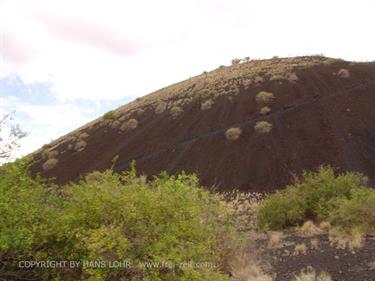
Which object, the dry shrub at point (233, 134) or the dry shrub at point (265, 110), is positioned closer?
the dry shrub at point (233, 134)

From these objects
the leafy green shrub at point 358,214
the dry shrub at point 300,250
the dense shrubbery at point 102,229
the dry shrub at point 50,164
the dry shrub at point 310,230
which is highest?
the dry shrub at point 50,164

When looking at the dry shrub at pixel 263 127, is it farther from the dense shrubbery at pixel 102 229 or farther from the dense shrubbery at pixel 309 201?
the dense shrubbery at pixel 102 229

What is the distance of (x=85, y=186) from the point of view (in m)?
7.71

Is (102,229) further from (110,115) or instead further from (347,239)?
(110,115)

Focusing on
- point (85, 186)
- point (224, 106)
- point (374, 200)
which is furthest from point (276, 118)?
point (85, 186)

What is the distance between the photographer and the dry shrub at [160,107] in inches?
2051

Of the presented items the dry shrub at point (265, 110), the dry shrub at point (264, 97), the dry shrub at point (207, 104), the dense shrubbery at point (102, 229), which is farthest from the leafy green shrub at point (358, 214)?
the dry shrub at point (207, 104)

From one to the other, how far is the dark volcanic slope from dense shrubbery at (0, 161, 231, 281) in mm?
26963

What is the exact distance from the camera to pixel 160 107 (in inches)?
2084

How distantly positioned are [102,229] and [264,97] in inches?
1591

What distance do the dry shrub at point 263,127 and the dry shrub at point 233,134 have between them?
1.46 metres

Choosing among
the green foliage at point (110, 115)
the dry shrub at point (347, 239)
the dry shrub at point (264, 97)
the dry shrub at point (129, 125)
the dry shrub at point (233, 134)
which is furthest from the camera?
the green foliage at point (110, 115)

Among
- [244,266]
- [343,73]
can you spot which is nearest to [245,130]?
[343,73]

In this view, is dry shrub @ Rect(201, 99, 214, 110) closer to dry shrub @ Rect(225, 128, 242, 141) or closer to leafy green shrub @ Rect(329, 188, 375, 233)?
dry shrub @ Rect(225, 128, 242, 141)
